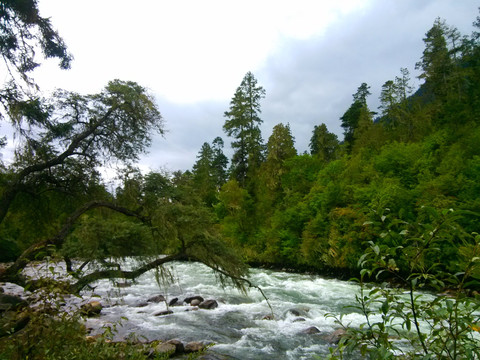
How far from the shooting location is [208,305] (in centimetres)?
1215

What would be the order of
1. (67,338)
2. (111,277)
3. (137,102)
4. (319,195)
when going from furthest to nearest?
(319,195)
(137,102)
(111,277)
(67,338)

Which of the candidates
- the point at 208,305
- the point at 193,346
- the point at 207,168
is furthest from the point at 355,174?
the point at 207,168

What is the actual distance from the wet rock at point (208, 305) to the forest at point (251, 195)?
8.83ft

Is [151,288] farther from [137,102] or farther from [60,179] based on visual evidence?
[137,102]

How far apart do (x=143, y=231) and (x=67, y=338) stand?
380 cm

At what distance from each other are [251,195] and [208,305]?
79.7 feet

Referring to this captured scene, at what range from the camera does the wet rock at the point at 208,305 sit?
12094 millimetres

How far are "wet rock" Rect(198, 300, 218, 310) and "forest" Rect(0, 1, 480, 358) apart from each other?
2.69 metres

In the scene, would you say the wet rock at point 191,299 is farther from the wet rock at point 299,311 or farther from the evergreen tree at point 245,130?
the evergreen tree at point 245,130

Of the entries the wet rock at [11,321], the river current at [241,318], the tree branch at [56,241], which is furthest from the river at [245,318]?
the wet rock at [11,321]

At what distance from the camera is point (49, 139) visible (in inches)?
296

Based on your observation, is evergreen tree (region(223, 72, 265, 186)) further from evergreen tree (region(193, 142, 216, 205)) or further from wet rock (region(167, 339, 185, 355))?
wet rock (region(167, 339, 185, 355))

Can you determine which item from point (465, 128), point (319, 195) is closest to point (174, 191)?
point (319, 195)

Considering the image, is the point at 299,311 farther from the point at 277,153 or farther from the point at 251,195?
the point at 251,195
